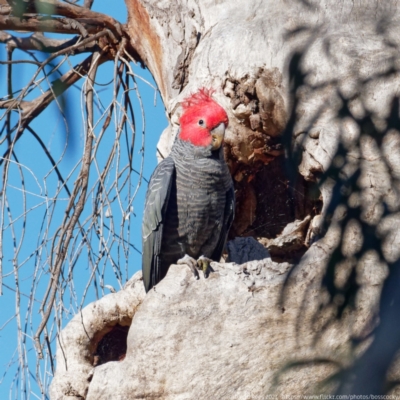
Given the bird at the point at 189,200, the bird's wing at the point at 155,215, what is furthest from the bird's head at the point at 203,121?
the bird's wing at the point at 155,215

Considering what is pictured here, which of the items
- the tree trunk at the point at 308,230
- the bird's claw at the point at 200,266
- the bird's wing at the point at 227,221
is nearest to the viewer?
the tree trunk at the point at 308,230

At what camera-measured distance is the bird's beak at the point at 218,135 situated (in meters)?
3.78

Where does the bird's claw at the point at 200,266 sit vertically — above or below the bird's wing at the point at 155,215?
below

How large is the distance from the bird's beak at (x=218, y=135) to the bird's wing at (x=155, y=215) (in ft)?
0.94

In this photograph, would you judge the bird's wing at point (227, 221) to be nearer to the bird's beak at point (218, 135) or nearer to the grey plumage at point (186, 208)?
the grey plumage at point (186, 208)

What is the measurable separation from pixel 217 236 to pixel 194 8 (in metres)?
1.38

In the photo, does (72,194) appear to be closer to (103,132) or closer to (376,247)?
(103,132)

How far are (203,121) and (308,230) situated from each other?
88cm

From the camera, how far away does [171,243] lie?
13.7ft

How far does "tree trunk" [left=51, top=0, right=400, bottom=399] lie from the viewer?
2861 mm

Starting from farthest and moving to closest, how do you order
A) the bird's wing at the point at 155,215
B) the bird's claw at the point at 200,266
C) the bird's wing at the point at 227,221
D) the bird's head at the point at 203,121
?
the bird's wing at the point at 227,221, the bird's wing at the point at 155,215, the bird's head at the point at 203,121, the bird's claw at the point at 200,266

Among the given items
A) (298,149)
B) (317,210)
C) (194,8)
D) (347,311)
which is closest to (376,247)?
(347,311)

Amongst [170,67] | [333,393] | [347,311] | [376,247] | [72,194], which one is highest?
[170,67]

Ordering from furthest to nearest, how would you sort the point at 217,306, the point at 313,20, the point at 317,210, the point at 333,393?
the point at 317,210 < the point at 313,20 < the point at 217,306 < the point at 333,393
